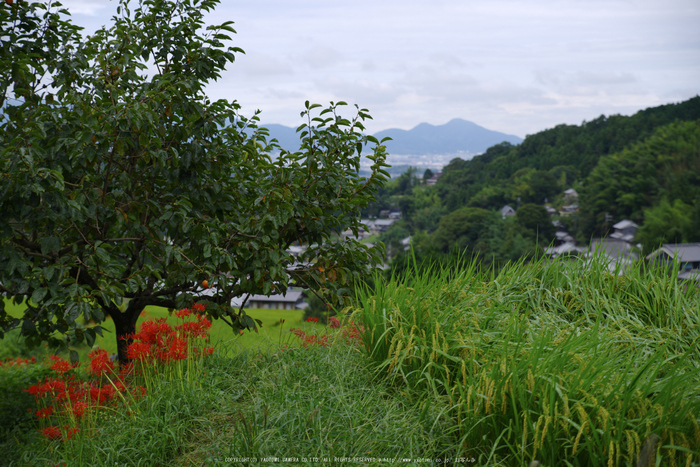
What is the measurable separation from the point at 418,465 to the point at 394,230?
6231 cm

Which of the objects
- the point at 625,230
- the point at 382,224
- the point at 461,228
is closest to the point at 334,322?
the point at 461,228

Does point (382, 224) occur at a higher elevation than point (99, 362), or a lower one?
lower

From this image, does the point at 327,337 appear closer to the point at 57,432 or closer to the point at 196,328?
the point at 196,328

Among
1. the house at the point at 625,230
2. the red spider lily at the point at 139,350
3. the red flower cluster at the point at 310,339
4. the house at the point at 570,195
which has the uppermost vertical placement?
the house at the point at 570,195

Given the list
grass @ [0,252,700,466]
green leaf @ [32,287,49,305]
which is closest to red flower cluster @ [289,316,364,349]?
grass @ [0,252,700,466]

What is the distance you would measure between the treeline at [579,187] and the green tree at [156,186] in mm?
38546

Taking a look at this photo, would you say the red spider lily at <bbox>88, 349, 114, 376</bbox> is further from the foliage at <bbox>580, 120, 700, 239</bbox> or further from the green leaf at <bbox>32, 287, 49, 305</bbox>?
the foliage at <bbox>580, 120, 700, 239</bbox>

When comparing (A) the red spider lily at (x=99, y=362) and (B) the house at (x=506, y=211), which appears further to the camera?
(B) the house at (x=506, y=211)

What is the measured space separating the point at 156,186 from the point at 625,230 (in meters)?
54.8

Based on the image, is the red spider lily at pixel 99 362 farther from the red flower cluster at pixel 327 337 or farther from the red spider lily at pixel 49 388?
the red flower cluster at pixel 327 337

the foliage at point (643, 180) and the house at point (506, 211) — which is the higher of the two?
the foliage at point (643, 180)

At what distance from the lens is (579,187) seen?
5931 cm

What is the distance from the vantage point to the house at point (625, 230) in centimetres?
4825

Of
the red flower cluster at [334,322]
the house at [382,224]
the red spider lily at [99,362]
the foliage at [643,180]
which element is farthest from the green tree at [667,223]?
the red spider lily at [99,362]
